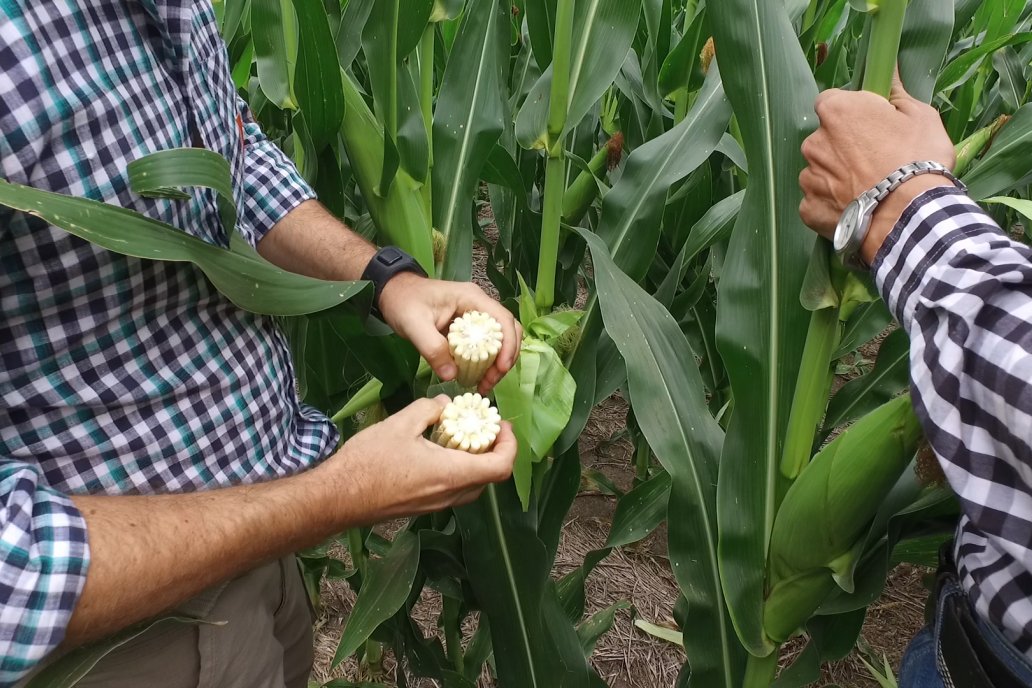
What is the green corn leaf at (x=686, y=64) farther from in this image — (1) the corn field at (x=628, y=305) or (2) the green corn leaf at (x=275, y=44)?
(2) the green corn leaf at (x=275, y=44)

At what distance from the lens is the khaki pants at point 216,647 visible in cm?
88

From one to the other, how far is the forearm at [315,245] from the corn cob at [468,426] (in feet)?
1.03

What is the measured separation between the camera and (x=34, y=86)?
66 cm

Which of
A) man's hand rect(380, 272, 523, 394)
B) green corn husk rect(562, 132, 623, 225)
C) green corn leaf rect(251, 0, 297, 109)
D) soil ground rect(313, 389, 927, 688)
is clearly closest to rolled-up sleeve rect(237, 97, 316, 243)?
green corn leaf rect(251, 0, 297, 109)

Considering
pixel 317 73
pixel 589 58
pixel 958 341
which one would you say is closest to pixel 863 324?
pixel 589 58

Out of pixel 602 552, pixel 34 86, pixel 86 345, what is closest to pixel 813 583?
pixel 602 552

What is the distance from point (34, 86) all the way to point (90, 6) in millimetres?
133

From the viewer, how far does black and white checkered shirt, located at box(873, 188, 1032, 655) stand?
567 millimetres

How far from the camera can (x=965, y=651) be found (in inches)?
27.8

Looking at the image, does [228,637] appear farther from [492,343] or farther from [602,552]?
[602,552]

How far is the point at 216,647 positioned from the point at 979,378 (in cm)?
89

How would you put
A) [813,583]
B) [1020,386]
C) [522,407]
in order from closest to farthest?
1. [1020,386]
2. [813,583]
3. [522,407]

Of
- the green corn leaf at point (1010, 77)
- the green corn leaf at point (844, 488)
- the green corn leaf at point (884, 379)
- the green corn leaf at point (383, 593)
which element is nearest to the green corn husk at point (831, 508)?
the green corn leaf at point (844, 488)

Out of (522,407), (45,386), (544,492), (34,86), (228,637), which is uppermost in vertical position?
(34,86)
